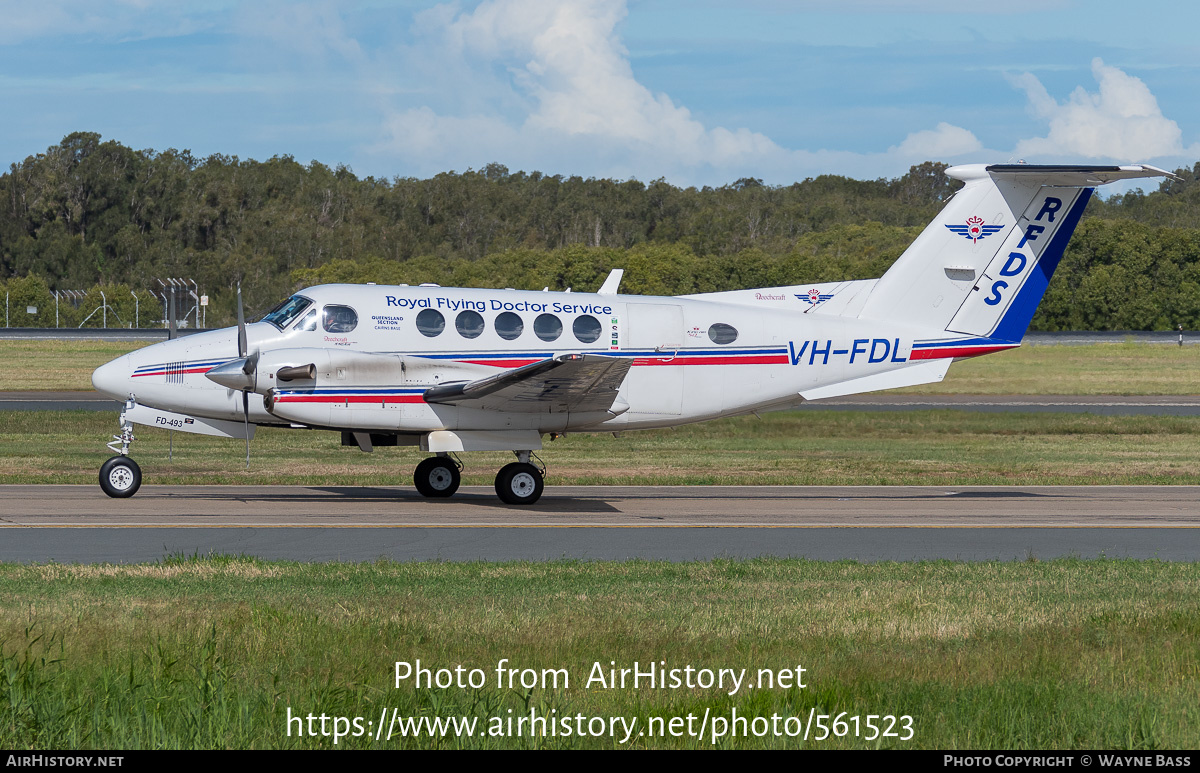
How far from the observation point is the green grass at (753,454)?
23.4 meters

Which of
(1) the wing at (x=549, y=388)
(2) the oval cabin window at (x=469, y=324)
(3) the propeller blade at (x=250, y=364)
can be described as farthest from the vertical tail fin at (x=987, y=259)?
(3) the propeller blade at (x=250, y=364)

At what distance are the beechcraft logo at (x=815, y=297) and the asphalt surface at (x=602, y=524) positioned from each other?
331 centimetres

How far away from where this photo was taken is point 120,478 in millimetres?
18109

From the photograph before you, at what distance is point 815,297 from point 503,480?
6172 mm

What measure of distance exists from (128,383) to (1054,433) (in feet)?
84.9

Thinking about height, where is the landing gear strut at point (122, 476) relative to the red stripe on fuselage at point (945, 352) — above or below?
below

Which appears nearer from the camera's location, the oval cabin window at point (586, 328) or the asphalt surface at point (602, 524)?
the asphalt surface at point (602, 524)

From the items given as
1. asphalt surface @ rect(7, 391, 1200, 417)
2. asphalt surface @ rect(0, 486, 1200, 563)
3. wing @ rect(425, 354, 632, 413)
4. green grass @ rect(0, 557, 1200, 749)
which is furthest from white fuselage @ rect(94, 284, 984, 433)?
asphalt surface @ rect(7, 391, 1200, 417)

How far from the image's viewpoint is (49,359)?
62.6 meters

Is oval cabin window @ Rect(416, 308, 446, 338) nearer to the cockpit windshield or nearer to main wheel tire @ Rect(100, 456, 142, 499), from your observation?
the cockpit windshield

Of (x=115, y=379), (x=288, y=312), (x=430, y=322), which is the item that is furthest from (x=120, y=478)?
(x=430, y=322)

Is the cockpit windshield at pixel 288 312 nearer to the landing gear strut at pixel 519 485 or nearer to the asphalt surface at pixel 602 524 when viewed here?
Result: the asphalt surface at pixel 602 524

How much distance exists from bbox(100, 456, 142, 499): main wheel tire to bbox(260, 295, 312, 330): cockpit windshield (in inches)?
115
